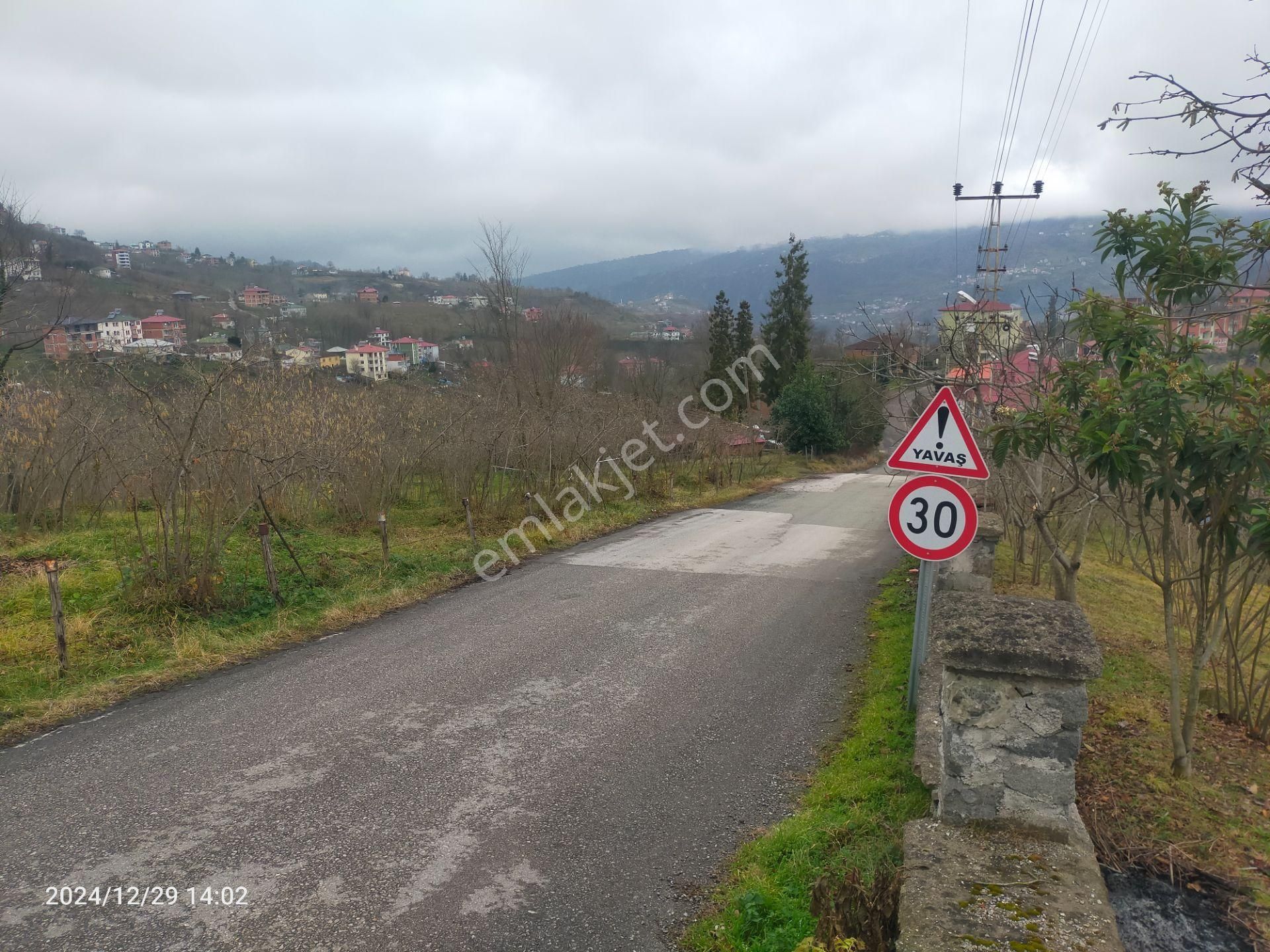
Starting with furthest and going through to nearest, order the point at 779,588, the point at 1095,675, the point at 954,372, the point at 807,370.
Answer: the point at 807,370 < the point at 779,588 < the point at 954,372 < the point at 1095,675

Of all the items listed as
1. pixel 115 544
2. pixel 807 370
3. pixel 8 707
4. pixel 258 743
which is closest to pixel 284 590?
pixel 115 544

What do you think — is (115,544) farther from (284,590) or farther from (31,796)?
(31,796)

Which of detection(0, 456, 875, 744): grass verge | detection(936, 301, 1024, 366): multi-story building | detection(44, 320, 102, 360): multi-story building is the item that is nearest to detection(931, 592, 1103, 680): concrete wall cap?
detection(936, 301, 1024, 366): multi-story building

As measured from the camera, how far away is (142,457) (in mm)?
10391

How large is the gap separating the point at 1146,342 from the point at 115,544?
35.3 feet

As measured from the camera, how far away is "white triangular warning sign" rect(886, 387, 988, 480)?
4.64 metres

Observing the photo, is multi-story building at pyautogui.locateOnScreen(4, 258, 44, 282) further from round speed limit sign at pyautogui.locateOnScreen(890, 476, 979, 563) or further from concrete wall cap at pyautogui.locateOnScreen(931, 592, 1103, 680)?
concrete wall cap at pyautogui.locateOnScreen(931, 592, 1103, 680)

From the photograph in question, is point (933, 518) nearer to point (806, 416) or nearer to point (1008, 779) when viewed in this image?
point (1008, 779)

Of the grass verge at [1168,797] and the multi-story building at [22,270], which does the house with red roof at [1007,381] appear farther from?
the multi-story building at [22,270]

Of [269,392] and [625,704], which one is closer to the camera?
[625,704]

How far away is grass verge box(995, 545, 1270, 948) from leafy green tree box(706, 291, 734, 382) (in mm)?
33067

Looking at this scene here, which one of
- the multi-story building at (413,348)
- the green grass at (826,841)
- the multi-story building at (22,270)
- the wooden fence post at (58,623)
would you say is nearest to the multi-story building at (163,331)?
the multi-story building at (22,270)

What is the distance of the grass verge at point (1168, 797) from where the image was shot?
335 cm

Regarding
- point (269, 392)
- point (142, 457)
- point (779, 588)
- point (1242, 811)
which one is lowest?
point (779, 588)
